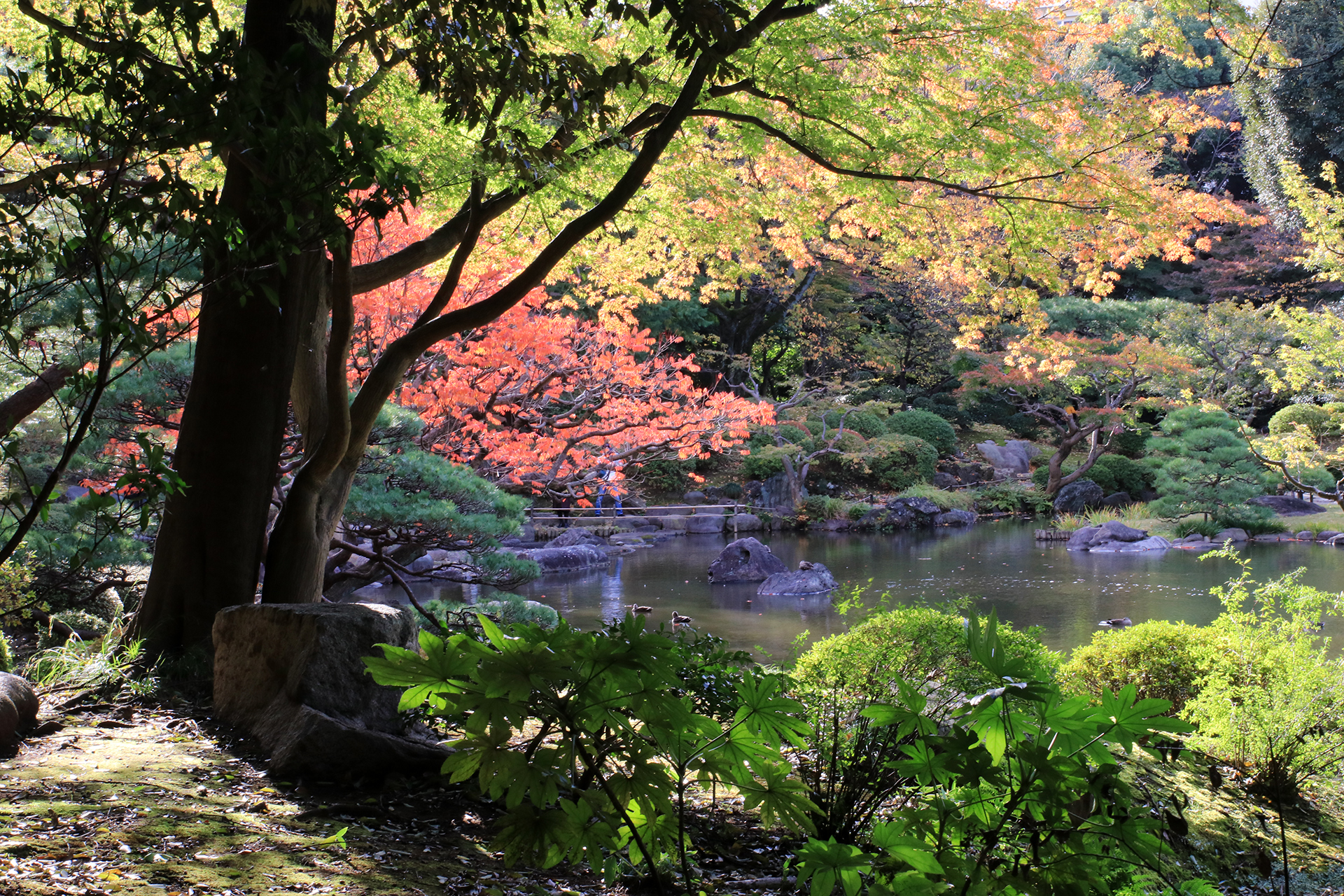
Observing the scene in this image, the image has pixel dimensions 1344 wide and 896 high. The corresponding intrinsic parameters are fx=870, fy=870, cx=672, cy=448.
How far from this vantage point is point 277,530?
4.12 metres

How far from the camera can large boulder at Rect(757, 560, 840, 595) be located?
37.4ft

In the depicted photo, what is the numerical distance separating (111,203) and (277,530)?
2.99 m

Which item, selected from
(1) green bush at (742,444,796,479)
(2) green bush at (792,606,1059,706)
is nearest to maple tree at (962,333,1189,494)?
(1) green bush at (742,444,796,479)

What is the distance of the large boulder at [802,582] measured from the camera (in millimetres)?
11398

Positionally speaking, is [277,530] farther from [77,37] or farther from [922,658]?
[922,658]

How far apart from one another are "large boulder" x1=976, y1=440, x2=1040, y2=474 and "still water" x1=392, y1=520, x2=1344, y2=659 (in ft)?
17.1

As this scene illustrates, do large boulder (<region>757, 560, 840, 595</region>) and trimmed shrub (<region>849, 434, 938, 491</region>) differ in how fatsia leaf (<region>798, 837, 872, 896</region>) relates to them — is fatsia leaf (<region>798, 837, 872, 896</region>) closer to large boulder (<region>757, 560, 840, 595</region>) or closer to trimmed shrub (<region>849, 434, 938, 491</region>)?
large boulder (<region>757, 560, 840, 595</region>)

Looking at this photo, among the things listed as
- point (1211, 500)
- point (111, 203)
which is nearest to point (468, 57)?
point (111, 203)

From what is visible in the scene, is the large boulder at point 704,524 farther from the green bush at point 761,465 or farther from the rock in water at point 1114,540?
the rock in water at point 1114,540

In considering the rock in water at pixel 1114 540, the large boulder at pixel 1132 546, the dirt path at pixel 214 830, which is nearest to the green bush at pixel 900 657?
the dirt path at pixel 214 830

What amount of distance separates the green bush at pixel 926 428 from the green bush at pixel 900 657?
17.0m

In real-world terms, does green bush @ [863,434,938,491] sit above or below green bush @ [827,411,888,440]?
below

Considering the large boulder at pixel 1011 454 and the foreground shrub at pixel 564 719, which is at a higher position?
the large boulder at pixel 1011 454

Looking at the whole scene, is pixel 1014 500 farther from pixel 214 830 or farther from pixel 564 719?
pixel 564 719
